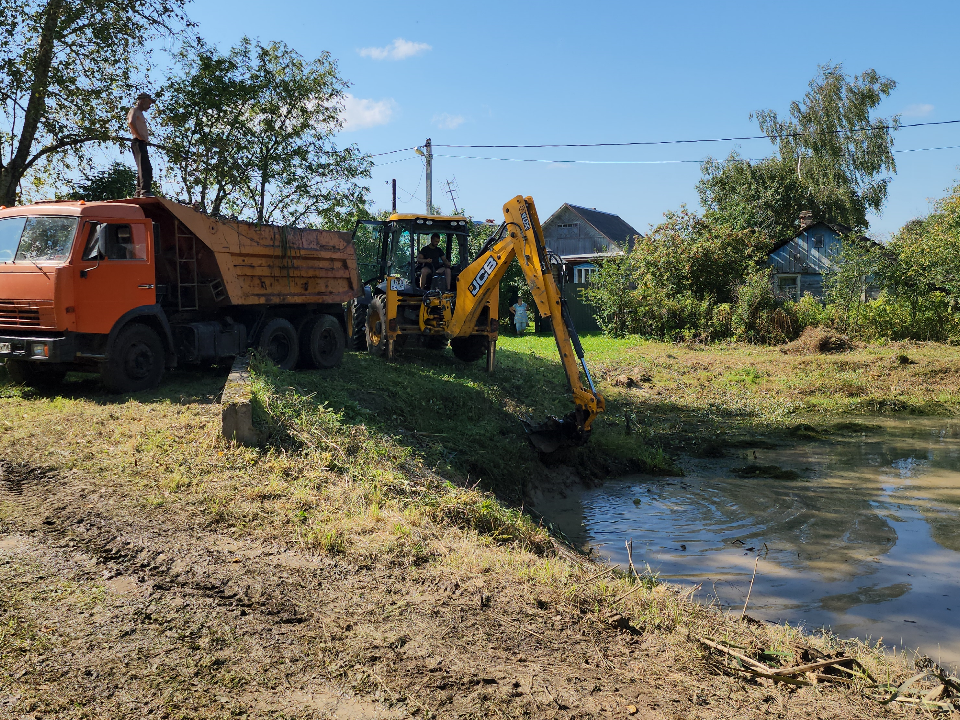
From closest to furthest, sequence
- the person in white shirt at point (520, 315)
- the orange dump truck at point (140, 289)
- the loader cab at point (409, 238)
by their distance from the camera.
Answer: the orange dump truck at point (140, 289) < the loader cab at point (409, 238) < the person in white shirt at point (520, 315)

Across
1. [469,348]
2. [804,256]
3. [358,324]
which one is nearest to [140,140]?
[358,324]

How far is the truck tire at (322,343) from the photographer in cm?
1303

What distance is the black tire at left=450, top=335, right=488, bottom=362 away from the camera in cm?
1436

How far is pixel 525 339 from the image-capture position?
26.7m

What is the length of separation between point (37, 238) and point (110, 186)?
492 cm

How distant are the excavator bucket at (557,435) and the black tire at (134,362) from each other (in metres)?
5.13

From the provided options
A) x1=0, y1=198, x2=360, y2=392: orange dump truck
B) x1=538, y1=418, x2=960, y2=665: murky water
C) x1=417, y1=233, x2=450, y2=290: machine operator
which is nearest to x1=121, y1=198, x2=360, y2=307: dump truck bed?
x1=0, y1=198, x2=360, y2=392: orange dump truck

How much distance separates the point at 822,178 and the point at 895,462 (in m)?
36.0

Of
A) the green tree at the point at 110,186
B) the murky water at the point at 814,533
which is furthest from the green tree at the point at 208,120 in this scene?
the murky water at the point at 814,533

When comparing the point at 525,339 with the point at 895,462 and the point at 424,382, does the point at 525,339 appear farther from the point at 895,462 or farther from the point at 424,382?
the point at 895,462

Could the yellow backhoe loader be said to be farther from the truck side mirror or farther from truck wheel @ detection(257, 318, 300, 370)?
the truck side mirror

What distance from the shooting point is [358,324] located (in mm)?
15695

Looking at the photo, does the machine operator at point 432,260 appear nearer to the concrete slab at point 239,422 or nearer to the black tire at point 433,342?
the black tire at point 433,342

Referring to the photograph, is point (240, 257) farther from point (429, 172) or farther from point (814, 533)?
point (429, 172)
